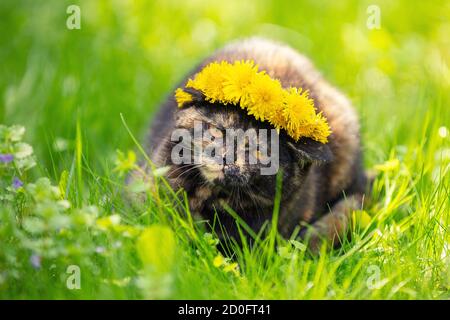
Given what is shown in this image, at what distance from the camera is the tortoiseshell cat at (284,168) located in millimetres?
2834

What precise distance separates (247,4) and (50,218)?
13.2 feet

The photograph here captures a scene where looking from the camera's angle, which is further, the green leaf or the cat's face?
the cat's face

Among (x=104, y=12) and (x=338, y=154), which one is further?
(x=104, y=12)

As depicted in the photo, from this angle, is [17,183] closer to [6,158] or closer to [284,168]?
[6,158]

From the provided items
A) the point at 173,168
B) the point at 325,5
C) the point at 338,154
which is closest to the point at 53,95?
the point at 173,168

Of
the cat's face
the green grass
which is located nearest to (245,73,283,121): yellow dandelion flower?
the cat's face

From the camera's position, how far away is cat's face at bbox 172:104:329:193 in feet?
9.02

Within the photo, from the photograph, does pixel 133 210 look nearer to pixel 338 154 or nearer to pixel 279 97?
pixel 279 97

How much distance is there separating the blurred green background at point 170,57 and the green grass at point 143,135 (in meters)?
0.01

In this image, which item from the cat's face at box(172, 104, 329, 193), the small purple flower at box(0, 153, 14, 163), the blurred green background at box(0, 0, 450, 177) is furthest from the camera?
the blurred green background at box(0, 0, 450, 177)

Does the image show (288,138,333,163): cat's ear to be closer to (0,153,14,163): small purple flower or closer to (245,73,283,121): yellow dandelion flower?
(245,73,283,121): yellow dandelion flower

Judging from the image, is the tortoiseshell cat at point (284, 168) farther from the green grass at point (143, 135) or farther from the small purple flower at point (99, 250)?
the small purple flower at point (99, 250)

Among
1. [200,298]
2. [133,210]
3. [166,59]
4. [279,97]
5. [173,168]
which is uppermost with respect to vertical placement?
[166,59]

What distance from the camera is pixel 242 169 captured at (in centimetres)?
273
